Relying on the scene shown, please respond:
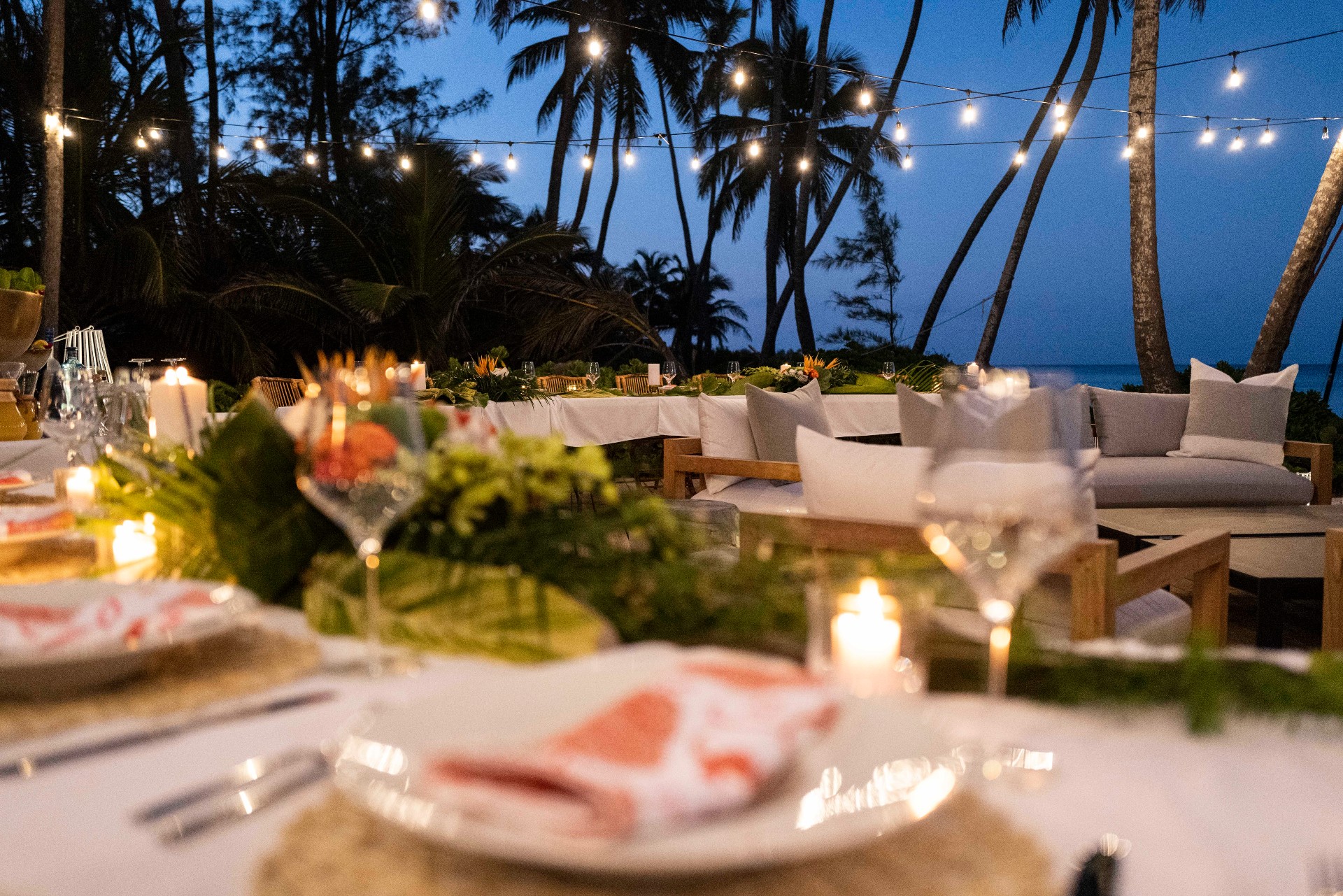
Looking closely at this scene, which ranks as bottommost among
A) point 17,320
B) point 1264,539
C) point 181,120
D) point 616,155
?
point 1264,539

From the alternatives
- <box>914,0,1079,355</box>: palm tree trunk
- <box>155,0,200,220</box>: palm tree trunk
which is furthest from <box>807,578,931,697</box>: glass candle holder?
<box>914,0,1079,355</box>: palm tree trunk

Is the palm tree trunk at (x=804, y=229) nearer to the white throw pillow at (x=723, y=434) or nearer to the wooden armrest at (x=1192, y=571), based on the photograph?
the white throw pillow at (x=723, y=434)

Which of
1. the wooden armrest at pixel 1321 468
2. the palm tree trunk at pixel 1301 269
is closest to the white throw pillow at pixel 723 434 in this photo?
the wooden armrest at pixel 1321 468

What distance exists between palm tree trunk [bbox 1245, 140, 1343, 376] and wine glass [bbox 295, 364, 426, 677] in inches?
336

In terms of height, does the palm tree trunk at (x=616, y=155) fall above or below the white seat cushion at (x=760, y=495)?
above

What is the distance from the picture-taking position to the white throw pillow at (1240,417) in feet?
17.9

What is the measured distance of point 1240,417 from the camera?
5.54 m

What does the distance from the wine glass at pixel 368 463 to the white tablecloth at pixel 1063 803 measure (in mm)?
147

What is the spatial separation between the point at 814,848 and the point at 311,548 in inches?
30.8

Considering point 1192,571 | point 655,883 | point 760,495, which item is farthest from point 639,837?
point 760,495

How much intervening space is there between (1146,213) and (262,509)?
9.51 meters

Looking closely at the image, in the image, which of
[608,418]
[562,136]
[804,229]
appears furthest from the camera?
[804,229]

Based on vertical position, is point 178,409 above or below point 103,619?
above

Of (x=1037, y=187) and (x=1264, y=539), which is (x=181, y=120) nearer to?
(x=1037, y=187)
